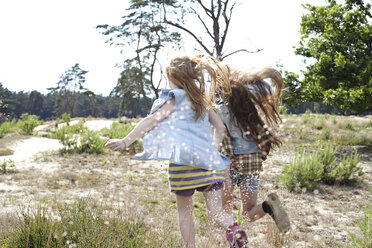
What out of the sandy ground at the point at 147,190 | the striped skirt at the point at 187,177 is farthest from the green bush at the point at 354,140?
the striped skirt at the point at 187,177

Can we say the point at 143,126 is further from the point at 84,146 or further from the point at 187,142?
the point at 84,146

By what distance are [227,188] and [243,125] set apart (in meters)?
0.53

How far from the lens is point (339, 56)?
9555mm

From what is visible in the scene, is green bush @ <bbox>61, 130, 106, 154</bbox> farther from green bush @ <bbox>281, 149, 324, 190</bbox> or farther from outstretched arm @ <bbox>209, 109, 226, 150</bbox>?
outstretched arm @ <bbox>209, 109, 226, 150</bbox>

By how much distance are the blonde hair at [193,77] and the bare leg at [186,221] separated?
1.83 ft

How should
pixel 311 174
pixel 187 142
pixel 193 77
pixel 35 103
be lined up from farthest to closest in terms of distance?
pixel 35 103, pixel 311 174, pixel 193 77, pixel 187 142

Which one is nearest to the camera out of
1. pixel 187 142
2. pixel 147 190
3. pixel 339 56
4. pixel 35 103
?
pixel 187 142

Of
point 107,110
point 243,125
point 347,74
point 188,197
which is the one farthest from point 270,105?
point 107,110

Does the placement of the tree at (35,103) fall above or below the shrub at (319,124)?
above

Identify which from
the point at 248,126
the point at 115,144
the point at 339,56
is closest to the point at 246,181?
the point at 248,126

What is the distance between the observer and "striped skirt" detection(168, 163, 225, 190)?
6.16 ft

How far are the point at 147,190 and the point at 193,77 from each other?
223cm

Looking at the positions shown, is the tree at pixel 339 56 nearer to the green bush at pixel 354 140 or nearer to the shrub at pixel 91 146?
the green bush at pixel 354 140

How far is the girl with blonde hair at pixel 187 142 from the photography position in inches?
72.0
